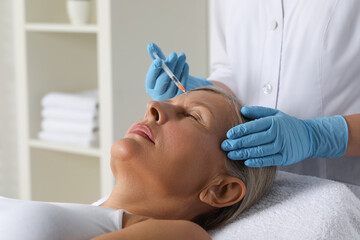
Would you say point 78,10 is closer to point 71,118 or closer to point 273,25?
point 71,118

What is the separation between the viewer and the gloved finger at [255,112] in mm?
1211

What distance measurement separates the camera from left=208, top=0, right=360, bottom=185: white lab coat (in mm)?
1339

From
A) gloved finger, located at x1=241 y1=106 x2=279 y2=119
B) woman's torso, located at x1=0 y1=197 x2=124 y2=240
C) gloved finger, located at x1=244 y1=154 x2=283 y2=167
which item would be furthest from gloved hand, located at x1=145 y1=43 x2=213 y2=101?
woman's torso, located at x1=0 y1=197 x2=124 y2=240

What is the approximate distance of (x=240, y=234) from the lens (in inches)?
41.9

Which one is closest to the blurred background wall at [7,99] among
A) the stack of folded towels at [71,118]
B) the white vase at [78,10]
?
the stack of folded towels at [71,118]

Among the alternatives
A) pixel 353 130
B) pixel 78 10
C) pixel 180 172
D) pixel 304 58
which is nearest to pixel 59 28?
pixel 78 10

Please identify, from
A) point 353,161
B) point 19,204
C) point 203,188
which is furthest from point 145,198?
point 353,161

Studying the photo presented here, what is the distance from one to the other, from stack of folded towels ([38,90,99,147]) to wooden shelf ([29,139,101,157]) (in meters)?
0.02

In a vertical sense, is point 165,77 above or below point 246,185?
above

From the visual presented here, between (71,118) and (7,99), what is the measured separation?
520 millimetres

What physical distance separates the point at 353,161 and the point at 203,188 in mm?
495

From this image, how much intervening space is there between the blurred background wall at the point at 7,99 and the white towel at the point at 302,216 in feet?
6.00

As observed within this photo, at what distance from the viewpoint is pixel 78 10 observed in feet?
7.62

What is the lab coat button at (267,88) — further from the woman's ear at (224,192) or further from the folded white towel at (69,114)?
the folded white towel at (69,114)
